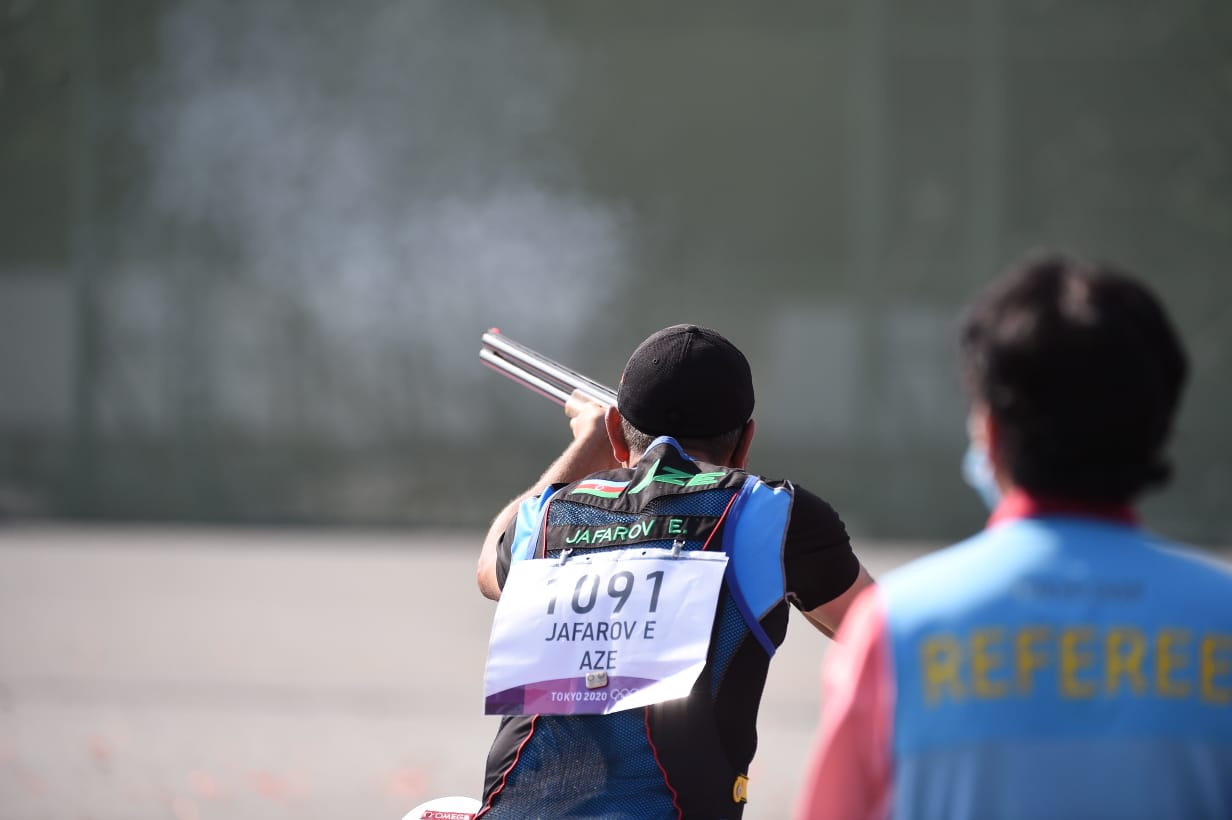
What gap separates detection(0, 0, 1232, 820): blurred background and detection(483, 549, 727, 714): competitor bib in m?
13.5

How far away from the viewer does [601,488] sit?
236cm

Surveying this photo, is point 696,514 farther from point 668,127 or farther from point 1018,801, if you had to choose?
point 668,127

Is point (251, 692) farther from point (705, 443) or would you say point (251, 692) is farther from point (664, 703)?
point (664, 703)

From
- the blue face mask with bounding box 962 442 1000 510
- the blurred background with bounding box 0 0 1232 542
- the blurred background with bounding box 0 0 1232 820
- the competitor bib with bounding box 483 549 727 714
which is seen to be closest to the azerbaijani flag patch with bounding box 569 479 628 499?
the competitor bib with bounding box 483 549 727 714

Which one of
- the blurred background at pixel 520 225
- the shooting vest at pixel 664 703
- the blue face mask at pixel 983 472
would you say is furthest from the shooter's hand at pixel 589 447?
the blurred background at pixel 520 225

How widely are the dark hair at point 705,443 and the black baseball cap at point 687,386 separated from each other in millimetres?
11

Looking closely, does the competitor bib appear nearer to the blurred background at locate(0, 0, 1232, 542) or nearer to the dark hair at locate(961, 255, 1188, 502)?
the dark hair at locate(961, 255, 1188, 502)

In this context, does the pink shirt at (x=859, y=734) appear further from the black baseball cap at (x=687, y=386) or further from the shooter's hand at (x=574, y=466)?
the shooter's hand at (x=574, y=466)

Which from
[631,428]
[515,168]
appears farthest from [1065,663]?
[515,168]

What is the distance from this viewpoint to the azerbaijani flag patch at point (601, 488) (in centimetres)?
233

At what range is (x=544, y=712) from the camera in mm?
2223

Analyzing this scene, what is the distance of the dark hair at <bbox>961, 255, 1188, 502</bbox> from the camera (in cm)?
134

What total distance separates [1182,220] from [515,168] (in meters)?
7.39

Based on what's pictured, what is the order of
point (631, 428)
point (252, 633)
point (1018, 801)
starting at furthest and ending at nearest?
point (252, 633)
point (631, 428)
point (1018, 801)
